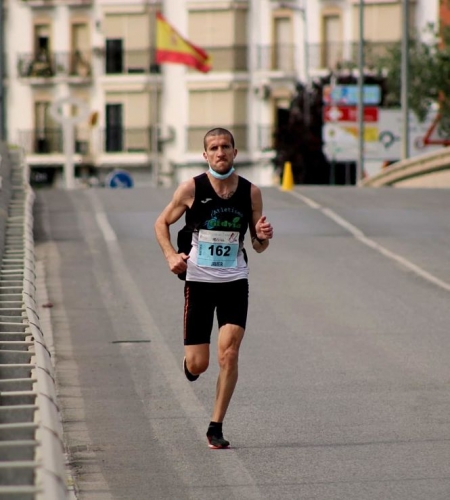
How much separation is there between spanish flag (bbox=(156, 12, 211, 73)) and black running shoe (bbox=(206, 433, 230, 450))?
56.4 meters

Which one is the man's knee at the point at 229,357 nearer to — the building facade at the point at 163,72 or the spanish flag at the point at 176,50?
the spanish flag at the point at 176,50

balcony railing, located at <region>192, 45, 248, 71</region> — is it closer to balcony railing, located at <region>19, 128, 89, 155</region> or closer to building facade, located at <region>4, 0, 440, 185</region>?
building facade, located at <region>4, 0, 440, 185</region>

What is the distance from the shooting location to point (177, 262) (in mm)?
9398

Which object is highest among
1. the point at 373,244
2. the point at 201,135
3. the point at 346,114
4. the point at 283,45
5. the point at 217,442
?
the point at 283,45

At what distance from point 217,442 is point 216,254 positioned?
1112 mm

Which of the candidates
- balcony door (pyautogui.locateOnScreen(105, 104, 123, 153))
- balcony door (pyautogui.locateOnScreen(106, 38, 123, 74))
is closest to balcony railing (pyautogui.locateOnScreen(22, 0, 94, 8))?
balcony door (pyautogui.locateOnScreen(106, 38, 123, 74))

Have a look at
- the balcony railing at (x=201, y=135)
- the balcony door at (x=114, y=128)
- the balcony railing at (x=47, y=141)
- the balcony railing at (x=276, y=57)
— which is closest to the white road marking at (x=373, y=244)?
the balcony railing at (x=201, y=135)

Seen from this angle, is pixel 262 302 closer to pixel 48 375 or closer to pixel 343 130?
pixel 48 375

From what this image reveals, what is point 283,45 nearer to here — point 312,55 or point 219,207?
point 312,55

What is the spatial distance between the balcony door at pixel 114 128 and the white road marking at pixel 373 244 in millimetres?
49552

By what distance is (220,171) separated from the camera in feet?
31.0

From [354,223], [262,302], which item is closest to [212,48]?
[354,223]

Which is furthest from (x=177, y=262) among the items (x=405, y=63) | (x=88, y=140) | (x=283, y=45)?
(x=88, y=140)

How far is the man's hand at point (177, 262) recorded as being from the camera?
940 cm
